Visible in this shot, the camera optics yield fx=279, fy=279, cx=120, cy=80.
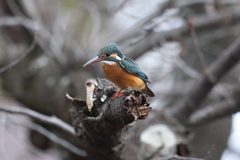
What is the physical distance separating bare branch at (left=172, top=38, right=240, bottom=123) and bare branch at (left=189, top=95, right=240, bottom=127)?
0.75ft

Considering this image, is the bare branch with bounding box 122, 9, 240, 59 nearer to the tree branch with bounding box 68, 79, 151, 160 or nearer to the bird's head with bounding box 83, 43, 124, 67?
the tree branch with bounding box 68, 79, 151, 160

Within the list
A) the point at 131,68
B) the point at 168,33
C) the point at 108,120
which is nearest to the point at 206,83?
the point at 168,33

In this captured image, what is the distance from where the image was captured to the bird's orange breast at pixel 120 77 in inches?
84.9

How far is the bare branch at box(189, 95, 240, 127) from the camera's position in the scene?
377cm

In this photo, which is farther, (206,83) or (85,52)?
(85,52)

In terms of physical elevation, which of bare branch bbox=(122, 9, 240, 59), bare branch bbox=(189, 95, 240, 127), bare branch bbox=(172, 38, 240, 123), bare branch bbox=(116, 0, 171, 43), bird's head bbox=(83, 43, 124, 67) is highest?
bare branch bbox=(116, 0, 171, 43)

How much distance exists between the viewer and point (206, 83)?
3529mm

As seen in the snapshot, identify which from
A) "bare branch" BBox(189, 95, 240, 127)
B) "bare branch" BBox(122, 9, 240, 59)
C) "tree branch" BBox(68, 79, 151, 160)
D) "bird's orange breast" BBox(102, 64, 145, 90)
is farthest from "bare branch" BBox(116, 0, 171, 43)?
"bird's orange breast" BBox(102, 64, 145, 90)

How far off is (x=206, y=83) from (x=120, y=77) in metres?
1.75

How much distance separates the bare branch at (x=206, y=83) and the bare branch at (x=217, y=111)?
0.75ft

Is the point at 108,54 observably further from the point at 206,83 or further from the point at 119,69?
the point at 206,83

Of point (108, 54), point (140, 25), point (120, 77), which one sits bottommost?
point (120, 77)

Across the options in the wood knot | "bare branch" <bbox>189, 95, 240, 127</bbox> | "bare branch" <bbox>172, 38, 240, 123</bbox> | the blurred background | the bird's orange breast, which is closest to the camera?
the wood knot

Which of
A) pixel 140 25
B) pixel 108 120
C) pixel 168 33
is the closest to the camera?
pixel 108 120
